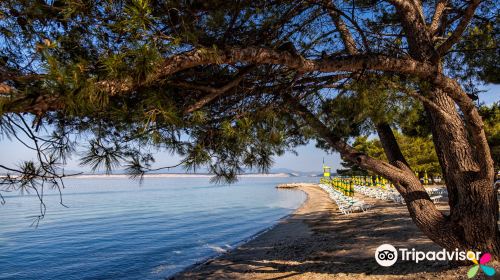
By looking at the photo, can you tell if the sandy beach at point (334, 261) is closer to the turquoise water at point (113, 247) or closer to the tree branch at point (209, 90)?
the turquoise water at point (113, 247)

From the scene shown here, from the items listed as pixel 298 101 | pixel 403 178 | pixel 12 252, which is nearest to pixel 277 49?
pixel 298 101

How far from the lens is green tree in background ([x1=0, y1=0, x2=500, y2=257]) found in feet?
7.14

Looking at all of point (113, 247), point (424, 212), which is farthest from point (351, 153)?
point (113, 247)

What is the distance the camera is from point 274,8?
383cm

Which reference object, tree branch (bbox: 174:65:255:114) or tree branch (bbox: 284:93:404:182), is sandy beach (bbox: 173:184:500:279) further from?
tree branch (bbox: 174:65:255:114)

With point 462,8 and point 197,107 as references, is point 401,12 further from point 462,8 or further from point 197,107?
point 197,107

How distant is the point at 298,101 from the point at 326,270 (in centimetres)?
463

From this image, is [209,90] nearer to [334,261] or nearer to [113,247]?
[334,261]

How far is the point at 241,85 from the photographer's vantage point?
12.7ft

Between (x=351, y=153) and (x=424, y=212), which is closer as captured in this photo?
(x=424, y=212)

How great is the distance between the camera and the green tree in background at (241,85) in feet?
7.14

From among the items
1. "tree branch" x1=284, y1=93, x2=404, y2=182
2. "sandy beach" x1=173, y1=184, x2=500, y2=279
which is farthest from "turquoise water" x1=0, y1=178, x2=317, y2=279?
"tree branch" x1=284, y1=93, x2=404, y2=182

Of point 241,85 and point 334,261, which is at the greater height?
point 241,85

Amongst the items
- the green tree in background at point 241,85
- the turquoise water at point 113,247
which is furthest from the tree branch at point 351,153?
the turquoise water at point 113,247
